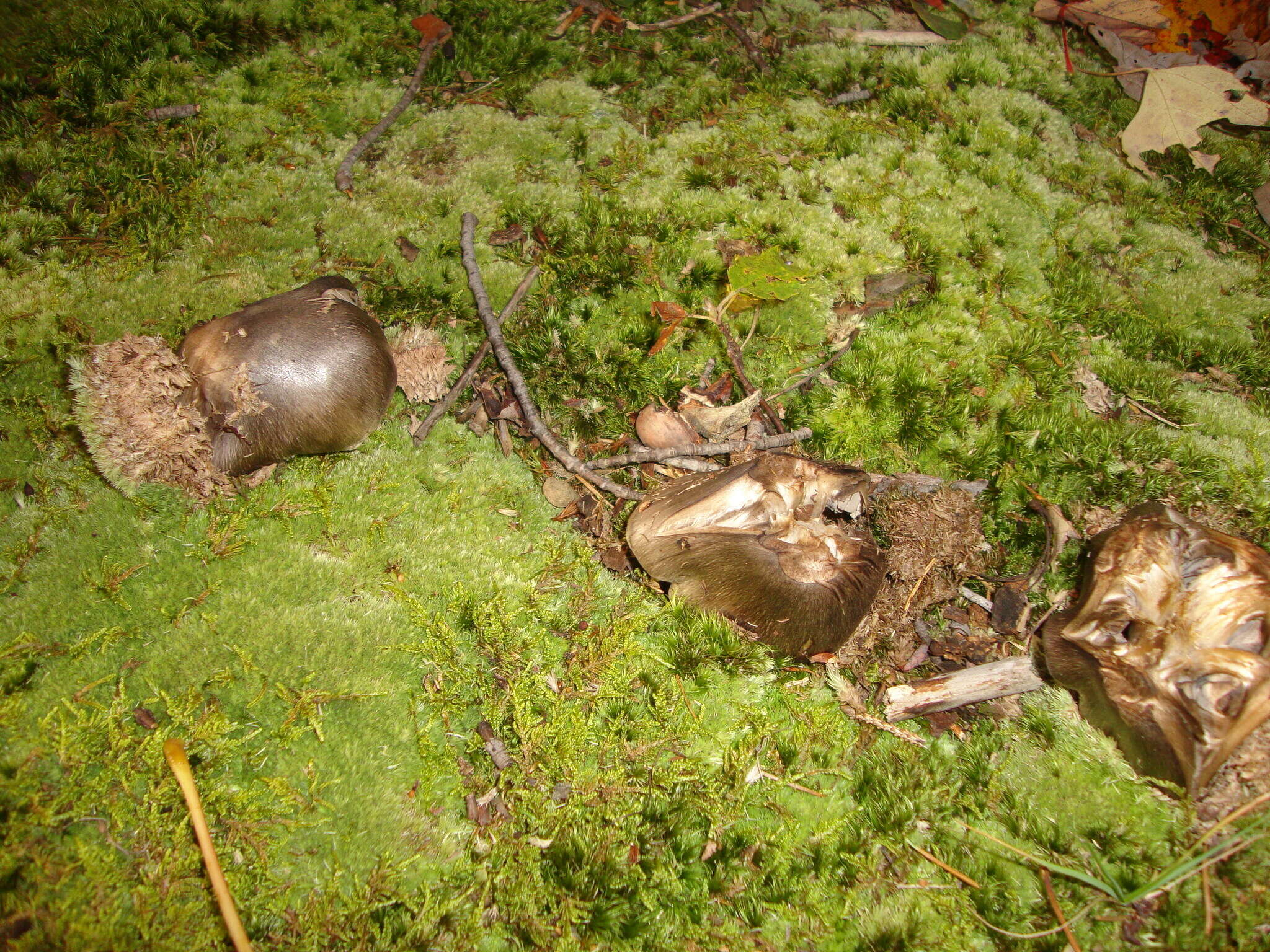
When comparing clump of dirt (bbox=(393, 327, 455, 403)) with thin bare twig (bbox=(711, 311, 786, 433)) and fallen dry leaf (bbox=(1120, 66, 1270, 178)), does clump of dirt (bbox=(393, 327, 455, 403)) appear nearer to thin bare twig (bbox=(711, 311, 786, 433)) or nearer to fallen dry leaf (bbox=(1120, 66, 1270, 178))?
thin bare twig (bbox=(711, 311, 786, 433))

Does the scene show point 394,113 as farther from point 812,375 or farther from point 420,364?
point 812,375

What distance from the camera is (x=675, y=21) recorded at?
4.09 meters

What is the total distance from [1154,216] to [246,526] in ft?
15.7

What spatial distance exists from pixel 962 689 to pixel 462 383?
239 cm

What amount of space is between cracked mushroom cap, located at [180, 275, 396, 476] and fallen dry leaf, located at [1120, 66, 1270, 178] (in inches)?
172

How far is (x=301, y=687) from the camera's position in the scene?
95.7 inches

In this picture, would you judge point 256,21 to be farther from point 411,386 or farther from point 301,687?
point 301,687

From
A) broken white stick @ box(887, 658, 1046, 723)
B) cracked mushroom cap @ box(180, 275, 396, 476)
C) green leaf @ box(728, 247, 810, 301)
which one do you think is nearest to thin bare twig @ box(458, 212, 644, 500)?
cracked mushroom cap @ box(180, 275, 396, 476)

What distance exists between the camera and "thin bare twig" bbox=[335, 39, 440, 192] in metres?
3.38

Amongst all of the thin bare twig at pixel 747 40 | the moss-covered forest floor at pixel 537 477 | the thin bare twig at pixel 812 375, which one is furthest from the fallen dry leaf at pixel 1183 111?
the thin bare twig at pixel 812 375

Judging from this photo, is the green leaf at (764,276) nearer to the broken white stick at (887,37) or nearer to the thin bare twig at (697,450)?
the thin bare twig at (697,450)

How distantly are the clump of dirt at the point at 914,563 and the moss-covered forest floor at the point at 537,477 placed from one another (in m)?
0.21

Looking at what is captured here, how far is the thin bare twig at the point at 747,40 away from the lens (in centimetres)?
400

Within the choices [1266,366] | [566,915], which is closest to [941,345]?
[1266,366]
